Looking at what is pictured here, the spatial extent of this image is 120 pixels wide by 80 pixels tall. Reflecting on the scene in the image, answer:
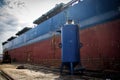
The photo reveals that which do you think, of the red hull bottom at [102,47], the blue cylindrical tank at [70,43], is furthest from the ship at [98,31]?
the blue cylindrical tank at [70,43]

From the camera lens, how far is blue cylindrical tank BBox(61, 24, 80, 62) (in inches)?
298

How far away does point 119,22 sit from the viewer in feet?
24.5

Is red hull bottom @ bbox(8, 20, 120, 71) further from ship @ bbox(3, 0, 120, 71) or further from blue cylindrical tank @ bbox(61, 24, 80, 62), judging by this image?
blue cylindrical tank @ bbox(61, 24, 80, 62)

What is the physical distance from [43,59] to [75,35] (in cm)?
1009

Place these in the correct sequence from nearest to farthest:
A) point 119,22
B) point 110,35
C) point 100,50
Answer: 1. point 119,22
2. point 110,35
3. point 100,50

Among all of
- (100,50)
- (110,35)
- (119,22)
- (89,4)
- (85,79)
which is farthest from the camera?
(89,4)

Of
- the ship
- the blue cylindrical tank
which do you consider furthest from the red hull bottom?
the blue cylindrical tank

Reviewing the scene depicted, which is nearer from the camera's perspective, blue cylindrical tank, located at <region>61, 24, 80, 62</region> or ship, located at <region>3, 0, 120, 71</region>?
blue cylindrical tank, located at <region>61, 24, 80, 62</region>

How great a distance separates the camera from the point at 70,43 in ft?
25.0

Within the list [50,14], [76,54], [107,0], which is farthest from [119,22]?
[50,14]

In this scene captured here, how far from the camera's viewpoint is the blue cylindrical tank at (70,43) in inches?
298

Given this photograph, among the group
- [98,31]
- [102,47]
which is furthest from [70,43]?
[98,31]

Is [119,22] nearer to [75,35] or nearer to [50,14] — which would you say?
[75,35]

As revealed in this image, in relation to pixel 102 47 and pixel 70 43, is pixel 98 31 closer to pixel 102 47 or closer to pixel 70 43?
pixel 102 47
